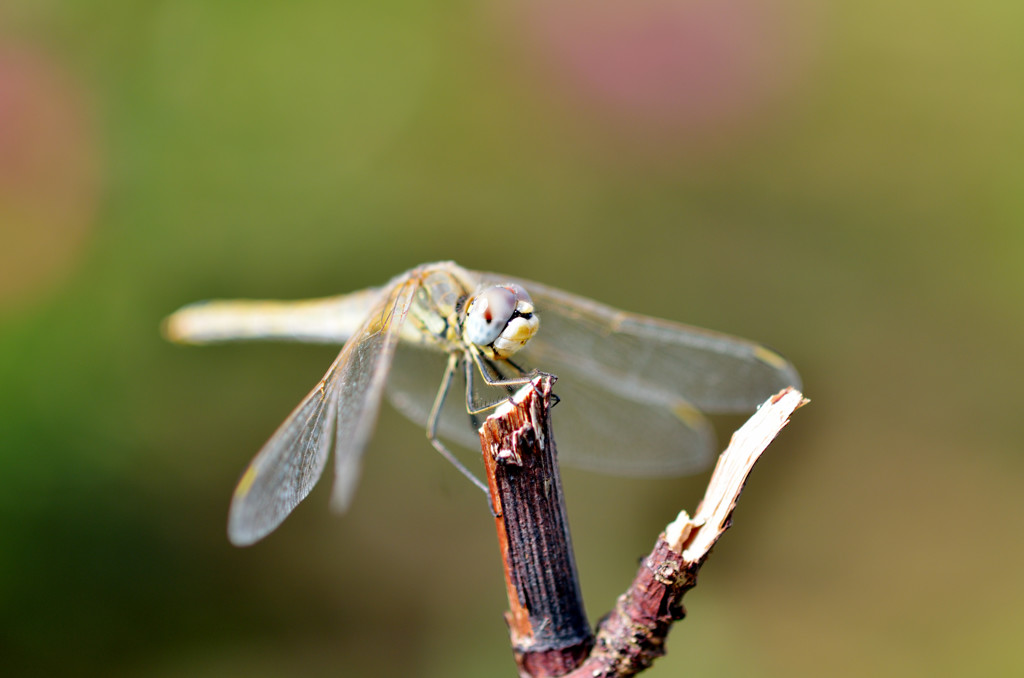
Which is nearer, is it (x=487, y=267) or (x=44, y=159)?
(x=44, y=159)

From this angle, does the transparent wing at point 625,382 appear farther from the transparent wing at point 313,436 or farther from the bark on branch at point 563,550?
the bark on branch at point 563,550

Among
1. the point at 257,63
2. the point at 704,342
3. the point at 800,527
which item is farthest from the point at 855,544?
the point at 257,63

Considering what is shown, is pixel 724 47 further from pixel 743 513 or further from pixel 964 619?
pixel 964 619

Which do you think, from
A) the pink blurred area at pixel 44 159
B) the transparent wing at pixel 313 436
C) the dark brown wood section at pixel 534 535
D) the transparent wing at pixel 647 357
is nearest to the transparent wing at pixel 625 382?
the transparent wing at pixel 647 357

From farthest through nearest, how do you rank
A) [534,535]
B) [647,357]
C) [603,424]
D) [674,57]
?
[674,57] → [603,424] → [647,357] → [534,535]

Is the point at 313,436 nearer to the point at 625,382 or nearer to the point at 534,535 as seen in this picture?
the point at 534,535

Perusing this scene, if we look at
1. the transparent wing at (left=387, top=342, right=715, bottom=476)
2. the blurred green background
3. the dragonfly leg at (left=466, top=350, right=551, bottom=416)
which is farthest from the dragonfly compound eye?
the blurred green background

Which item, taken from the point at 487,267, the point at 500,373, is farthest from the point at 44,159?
the point at 500,373
